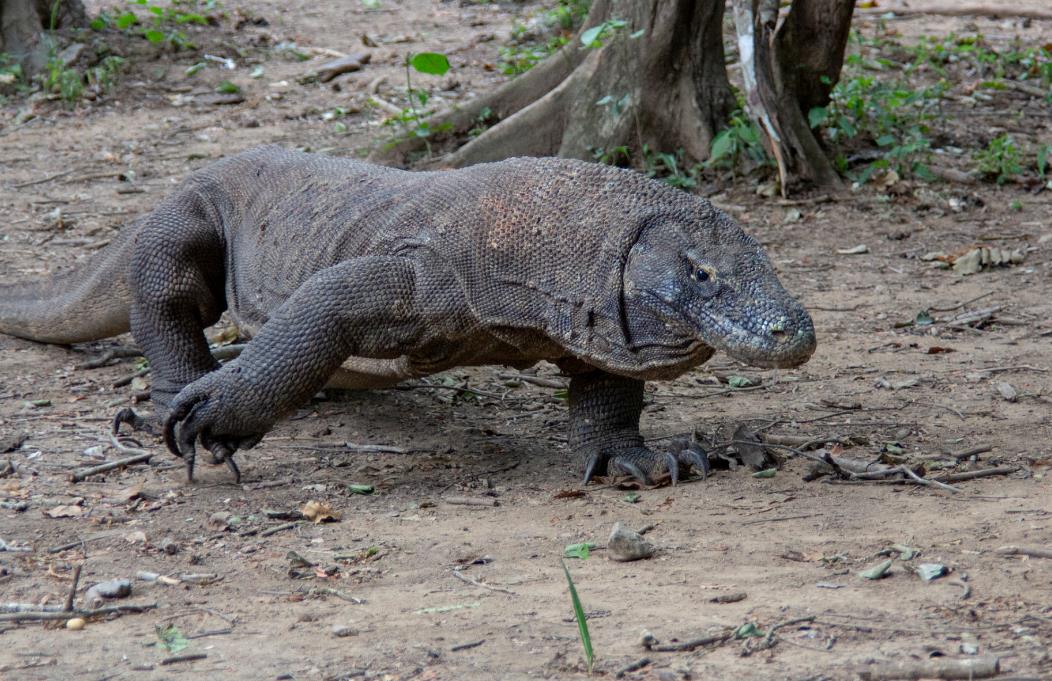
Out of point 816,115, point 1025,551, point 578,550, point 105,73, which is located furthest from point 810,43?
point 105,73

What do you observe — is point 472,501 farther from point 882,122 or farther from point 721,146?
point 882,122

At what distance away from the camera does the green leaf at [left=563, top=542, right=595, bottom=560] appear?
3127 millimetres

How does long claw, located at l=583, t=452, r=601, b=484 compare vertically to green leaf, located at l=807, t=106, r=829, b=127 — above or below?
below

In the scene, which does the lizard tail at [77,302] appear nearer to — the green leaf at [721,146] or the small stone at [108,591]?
the small stone at [108,591]

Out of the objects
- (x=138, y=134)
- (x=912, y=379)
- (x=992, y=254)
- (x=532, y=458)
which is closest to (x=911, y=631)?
(x=532, y=458)

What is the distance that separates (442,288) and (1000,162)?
4448mm

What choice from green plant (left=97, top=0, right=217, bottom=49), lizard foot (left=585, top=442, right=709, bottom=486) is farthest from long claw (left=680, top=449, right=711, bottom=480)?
green plant (left=97, top=0, right=217, bottom=49)

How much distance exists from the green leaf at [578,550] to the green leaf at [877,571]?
687mm

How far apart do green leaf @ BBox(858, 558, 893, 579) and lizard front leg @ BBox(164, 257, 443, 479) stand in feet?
4.62

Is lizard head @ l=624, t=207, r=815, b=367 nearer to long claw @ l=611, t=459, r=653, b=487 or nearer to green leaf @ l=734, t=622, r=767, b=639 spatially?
long claw @ l=611, t=459, r=653, b=487

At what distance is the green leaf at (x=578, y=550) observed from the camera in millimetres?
3127

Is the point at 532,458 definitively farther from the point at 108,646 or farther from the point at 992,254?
the point at 992,254

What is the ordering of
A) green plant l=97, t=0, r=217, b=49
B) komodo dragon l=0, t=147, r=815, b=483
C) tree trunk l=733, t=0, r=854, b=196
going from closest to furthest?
komodo dragon l=0, t=147, r=815, b=483
tree trunk l=733, t=0, r=854, b=196
green plant l=97, t=0, r=217, b=49

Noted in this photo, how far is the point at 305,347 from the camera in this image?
12.1 feet
